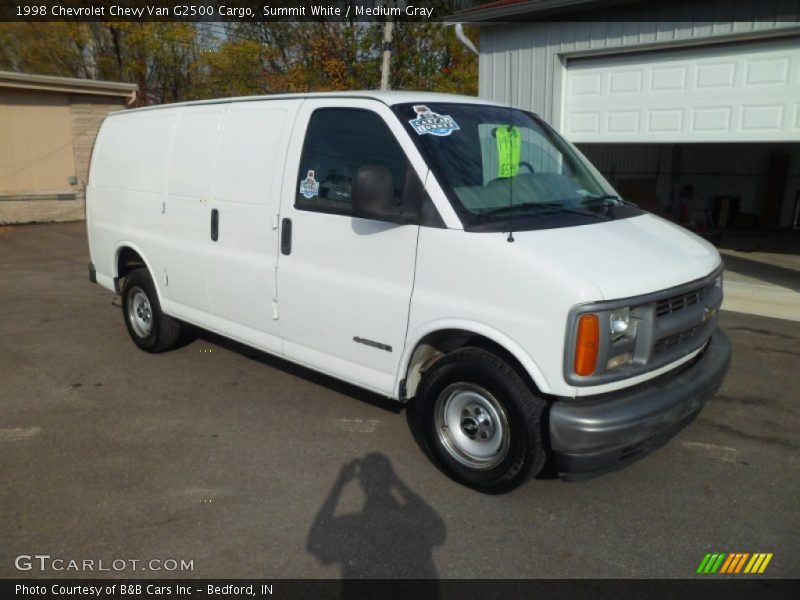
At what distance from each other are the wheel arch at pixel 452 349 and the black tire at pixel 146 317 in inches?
119

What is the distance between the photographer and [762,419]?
15.4ft

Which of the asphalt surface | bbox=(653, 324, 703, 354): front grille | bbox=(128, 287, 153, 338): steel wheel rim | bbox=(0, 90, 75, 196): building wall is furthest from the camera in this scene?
bbox=(0, 90, 75, 196): building wall

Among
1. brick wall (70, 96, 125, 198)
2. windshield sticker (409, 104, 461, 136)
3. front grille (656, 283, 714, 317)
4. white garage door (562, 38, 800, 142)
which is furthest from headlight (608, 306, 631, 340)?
brick wall (70, 96, 125, 198)

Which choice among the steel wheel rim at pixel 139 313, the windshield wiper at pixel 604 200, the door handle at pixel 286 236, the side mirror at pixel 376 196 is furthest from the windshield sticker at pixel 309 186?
the steel wheel rim at pixel 139 313

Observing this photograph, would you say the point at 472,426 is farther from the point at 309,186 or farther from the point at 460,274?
the point at 309,186

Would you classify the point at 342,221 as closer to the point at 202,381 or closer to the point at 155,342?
the point at 202,381

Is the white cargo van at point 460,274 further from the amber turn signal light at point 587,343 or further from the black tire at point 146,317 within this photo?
the black tire at point 146,317

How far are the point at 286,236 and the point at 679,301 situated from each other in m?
2.47

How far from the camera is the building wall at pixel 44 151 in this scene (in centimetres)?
1603

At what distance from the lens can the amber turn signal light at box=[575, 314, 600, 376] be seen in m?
3.10

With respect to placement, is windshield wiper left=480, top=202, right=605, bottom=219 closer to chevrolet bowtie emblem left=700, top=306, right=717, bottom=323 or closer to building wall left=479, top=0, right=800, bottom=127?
chevrolet bowtie emblem left=700, top=306, right=717, bottom=323

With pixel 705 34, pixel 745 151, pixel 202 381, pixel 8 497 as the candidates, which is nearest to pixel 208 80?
pixel 745 151

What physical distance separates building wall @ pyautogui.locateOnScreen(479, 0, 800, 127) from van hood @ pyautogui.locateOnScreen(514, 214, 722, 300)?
5.69 meters

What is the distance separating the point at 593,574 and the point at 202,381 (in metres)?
3.62
